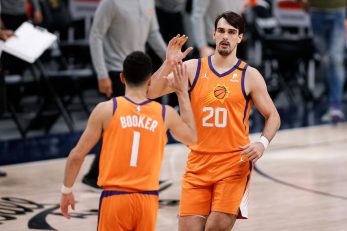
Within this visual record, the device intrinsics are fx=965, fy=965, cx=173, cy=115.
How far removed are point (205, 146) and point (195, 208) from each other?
37 cm

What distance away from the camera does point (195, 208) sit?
5.52m

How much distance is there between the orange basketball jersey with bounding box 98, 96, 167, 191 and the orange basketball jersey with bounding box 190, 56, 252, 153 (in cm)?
86

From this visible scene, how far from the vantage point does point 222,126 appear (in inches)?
219

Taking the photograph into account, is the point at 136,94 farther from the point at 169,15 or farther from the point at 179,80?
the point at 169,15

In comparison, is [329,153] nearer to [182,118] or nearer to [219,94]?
[219,94]

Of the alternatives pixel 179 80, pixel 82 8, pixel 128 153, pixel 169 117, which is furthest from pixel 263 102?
pixel 82 8

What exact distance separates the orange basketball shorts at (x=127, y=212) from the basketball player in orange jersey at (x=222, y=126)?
0.84 m

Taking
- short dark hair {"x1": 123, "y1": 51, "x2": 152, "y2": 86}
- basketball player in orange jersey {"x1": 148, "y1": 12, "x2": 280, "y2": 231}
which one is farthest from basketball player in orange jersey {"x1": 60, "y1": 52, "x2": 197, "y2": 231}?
basketball player in orange jersey {"x1": 148, "y1": 12, "x2": 280, "y2": 231}

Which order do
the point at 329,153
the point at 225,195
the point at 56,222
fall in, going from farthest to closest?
the point at 329,153 < the point at 56,222 < the point at 225,195

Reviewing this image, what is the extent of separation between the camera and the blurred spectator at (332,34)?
40.9 feet

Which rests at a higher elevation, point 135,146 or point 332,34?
point 135,146

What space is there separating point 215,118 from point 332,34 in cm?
731

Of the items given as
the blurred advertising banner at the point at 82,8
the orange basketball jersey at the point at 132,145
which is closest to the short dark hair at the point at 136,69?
the orange basketball jersey at the point at 132,145

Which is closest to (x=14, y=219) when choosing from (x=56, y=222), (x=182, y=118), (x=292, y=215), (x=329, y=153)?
(x=56, y=222)
